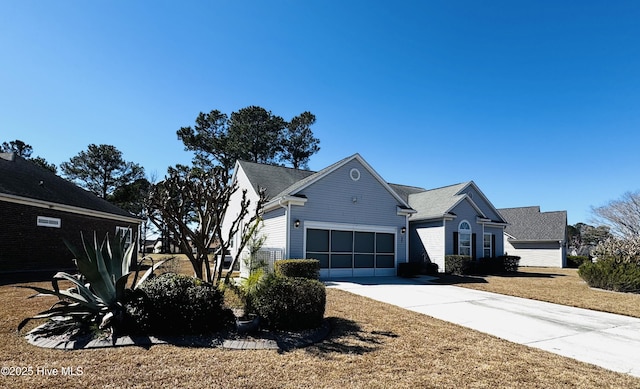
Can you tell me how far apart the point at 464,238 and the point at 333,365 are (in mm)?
18734

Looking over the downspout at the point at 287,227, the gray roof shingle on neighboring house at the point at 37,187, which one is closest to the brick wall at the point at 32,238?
the gray roof shingle on neighboring house at the point at 37,187

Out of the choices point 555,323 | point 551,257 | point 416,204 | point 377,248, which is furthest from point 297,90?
point 551,257

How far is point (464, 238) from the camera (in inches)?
837

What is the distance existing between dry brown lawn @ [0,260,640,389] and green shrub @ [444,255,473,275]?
13626 mm

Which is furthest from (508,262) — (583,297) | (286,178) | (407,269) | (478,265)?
(286,178)

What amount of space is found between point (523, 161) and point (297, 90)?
17.4 meters

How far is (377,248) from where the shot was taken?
693 inches

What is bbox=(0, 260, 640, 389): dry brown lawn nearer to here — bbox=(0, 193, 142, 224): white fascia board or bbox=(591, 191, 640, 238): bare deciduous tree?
bbox=(0, 193, 142, 224): white fascia board

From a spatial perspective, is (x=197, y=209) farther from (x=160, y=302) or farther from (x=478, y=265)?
(x=478, y=265)

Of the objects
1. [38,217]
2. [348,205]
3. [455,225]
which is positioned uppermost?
[348,205]

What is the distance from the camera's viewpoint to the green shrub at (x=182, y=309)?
231 inches

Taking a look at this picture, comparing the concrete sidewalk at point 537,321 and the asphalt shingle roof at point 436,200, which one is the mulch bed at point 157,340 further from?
the asphalt shingle roof at point 436,200

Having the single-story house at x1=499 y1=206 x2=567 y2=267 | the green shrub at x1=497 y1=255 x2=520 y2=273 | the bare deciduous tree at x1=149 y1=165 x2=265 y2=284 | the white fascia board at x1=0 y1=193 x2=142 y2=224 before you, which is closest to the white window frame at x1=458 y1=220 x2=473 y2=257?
the green shrub at x1=497 y1=255 x2=520 y2=273

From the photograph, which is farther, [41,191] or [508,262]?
[508,262]
